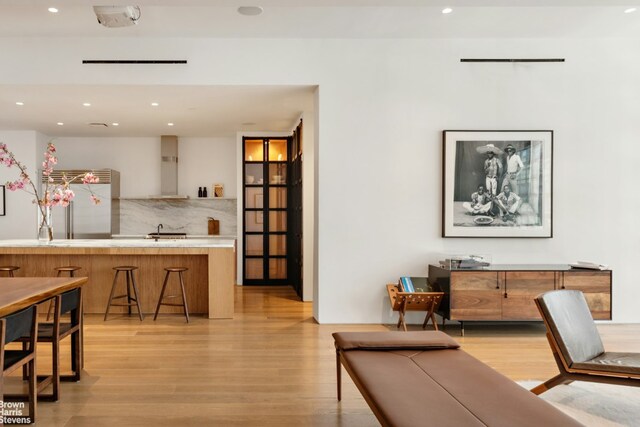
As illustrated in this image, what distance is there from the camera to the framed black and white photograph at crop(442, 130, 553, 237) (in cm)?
516

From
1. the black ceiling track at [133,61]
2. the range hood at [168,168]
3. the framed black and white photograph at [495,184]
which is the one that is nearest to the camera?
the black ceiling track at [133,61]

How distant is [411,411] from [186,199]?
7406 millimetres

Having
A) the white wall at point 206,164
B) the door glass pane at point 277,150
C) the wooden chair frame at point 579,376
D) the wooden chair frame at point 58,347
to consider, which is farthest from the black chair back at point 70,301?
the white wall at point 206,164

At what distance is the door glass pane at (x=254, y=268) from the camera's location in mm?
7992

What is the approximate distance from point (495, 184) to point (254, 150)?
4364 millimetres

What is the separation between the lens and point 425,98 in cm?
522

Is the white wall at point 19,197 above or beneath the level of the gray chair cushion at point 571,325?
above

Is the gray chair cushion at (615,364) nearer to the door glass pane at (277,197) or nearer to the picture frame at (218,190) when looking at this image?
the door glass pane at (277,197)

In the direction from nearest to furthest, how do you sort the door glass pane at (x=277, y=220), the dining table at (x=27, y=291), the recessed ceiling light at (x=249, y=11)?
the dining table at (x=27, y=291)
the recessed ceiling light at (x=249, y=11)
the door glass pane at (x=277, y=220)

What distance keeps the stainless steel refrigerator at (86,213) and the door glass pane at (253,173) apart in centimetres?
245

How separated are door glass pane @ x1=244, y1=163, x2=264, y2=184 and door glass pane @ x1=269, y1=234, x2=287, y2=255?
1.02m

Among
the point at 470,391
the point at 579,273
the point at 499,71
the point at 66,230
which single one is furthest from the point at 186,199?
the point at 470,391

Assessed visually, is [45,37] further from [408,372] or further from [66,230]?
[408,372]

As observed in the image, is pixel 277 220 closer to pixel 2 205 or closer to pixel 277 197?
pixel 277 197
